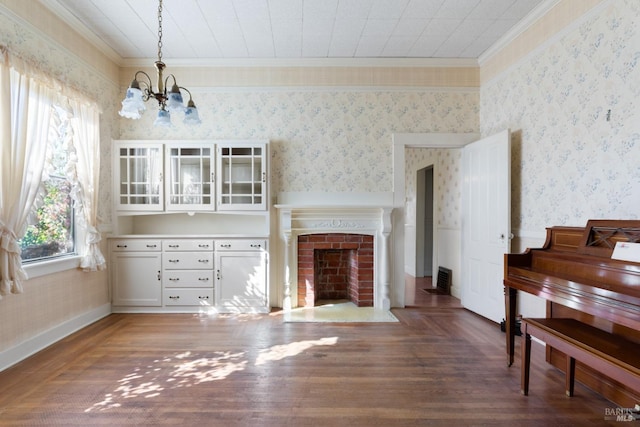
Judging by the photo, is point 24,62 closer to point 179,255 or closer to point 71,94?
point 71,94

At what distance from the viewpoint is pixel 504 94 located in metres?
3.73

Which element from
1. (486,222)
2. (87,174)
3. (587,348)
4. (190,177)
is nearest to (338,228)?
(486,222)

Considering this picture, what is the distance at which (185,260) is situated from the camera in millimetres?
3926

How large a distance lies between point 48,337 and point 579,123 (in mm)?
5002

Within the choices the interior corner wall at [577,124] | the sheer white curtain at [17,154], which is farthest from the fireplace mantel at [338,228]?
the sheer white curtain at [17,154]

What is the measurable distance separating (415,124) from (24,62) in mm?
3916

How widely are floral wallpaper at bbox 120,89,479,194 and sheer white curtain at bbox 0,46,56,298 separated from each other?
143 cm

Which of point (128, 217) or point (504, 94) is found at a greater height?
point (504, 94)

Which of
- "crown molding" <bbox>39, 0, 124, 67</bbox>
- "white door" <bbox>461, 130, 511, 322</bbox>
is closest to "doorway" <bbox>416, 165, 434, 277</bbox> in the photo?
"white door" <bbox>461, 130, 511, 322</bbox>

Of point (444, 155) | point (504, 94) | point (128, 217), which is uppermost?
point (504, 94)

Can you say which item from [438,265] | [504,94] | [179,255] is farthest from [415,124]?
[179,255]

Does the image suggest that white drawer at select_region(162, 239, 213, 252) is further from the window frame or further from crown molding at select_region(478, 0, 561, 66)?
crown molding at select_region(478, 0, 561, 66)

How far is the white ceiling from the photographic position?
10.0 feet

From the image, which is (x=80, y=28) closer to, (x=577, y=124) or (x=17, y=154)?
(x=17, y=154)
